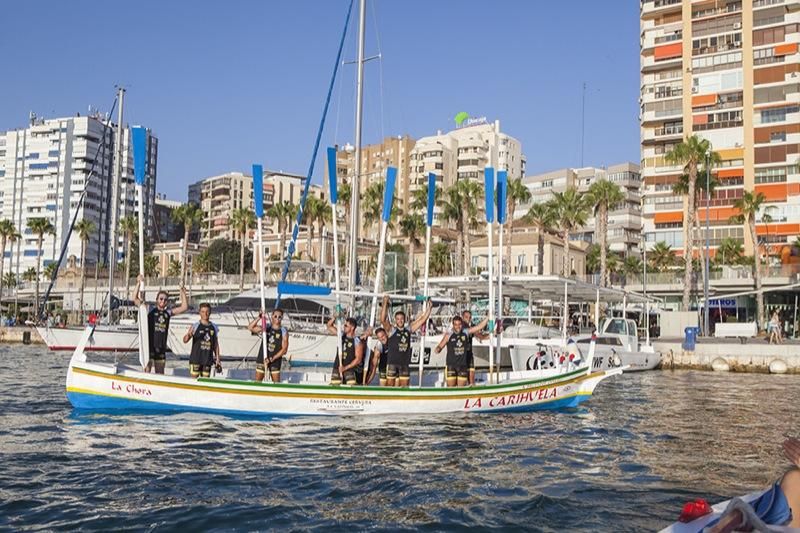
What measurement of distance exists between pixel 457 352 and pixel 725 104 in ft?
256

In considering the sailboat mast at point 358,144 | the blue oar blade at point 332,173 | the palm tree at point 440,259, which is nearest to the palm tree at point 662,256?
the palm tree at point 440,259

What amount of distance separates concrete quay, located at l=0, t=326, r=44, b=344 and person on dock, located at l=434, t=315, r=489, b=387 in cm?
5268

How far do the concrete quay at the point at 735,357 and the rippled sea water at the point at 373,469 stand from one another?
20401 millimetres

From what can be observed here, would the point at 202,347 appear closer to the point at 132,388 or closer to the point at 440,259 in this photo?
the point at 132,388

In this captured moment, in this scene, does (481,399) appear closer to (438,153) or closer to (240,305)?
(240,305)

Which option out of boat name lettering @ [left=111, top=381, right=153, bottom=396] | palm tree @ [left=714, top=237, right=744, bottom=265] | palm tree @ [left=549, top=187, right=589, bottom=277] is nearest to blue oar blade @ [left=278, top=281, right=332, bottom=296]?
boat name lettering @ [left=111, top=381, right=153, bottom=396]

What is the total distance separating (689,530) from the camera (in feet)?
20.9

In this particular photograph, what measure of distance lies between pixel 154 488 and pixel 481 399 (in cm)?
962

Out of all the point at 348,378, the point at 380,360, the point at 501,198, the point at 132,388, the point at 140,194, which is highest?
the point at 501,198

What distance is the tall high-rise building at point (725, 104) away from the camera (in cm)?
8012

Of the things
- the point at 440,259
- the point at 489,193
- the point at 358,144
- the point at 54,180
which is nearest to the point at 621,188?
the point at 440,259

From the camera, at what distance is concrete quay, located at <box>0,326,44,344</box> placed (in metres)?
61.9

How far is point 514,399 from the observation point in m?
19.4

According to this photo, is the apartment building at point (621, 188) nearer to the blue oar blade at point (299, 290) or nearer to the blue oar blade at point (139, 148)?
the blue oar blade at point (299, 290)
